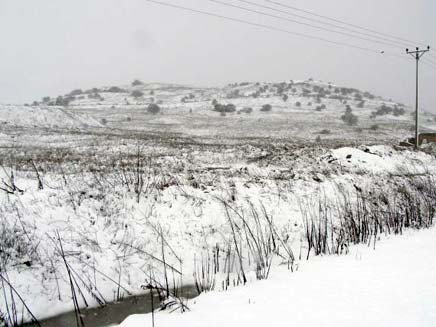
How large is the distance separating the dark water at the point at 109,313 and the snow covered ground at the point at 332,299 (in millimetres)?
931

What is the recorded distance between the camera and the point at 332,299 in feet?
17.0

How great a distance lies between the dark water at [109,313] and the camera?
598 centimetres

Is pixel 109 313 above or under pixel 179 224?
under

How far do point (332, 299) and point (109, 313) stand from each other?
402 centimetres

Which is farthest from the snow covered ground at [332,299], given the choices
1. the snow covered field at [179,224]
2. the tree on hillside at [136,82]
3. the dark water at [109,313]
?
the tree on hillside at [136,82]

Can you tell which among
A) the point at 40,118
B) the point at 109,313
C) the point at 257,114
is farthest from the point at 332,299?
the point at 257,114

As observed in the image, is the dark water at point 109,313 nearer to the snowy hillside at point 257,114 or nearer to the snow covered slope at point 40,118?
the snowy hillside at point 257,114

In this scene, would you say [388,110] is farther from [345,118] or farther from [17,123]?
[17,123]

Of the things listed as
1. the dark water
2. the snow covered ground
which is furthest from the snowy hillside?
the snow covered ground

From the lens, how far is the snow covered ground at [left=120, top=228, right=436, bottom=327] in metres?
4.61

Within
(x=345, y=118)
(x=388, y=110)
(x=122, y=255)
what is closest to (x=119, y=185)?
(x=122, y=255)

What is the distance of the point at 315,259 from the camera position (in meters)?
7.46

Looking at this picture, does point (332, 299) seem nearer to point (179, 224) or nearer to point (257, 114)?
point (179, 224)

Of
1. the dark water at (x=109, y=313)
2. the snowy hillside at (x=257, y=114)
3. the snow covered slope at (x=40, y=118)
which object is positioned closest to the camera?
the dark water at (x=109, y=313)
